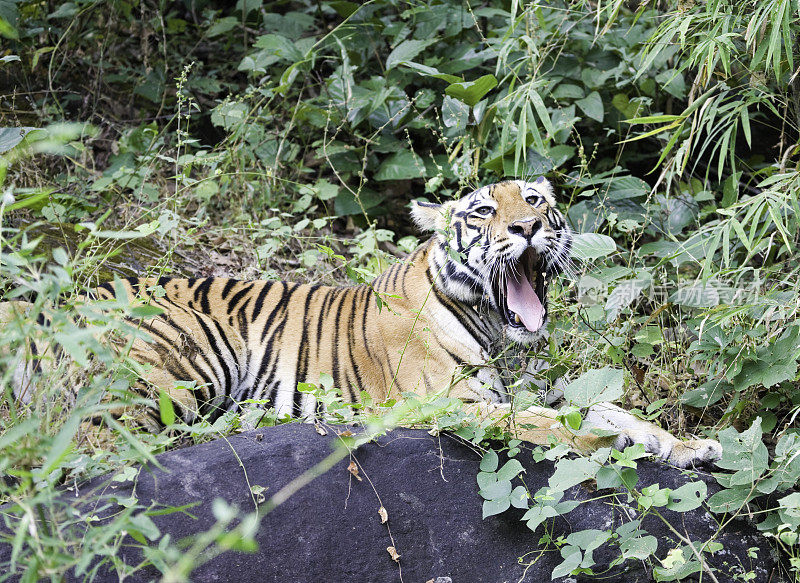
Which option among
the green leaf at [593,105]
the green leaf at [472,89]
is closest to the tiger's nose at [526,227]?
the green leaf at [472,89]

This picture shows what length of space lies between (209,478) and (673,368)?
211 cm

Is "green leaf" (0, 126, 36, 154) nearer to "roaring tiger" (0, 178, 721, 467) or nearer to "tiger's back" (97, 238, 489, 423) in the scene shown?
"roaring tiger" (0, 178, 721, 467)

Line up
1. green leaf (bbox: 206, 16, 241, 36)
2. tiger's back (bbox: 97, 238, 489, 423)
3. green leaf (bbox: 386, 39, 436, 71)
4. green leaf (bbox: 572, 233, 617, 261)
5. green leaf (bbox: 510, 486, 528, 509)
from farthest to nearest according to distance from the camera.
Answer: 1. green leaf (bbox: 206, 16, 241, 36)
2. green leaf (bbox: 386, 39, 436, 71)
3. tiger's back (bbox: 97, 238, 489, 423)
4. green leaf (bbox: 572, 233, 617, 261)
5. green leaf (bbox: 510, 486, 528, 509)

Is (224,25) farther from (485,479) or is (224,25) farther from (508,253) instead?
(485,479)

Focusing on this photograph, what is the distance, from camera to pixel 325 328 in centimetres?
375

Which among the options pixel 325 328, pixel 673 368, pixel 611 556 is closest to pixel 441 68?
pixel 325 328

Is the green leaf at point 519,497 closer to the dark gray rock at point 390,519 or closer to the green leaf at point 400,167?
the dark gray rock at point 390,519

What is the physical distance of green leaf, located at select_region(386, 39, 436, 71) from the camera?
5203 millimetres

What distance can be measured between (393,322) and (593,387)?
4.25 ft

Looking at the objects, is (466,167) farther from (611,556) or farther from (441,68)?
(611,556)

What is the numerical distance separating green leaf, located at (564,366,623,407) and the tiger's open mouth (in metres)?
0.71

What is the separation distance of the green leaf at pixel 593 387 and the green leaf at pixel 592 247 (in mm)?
830

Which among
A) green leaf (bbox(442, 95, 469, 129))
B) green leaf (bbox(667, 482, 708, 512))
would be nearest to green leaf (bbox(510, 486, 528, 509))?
green leaf (bbox(667, 482, 708, 512))

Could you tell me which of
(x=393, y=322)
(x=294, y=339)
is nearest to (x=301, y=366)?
(x=294, y=339)
